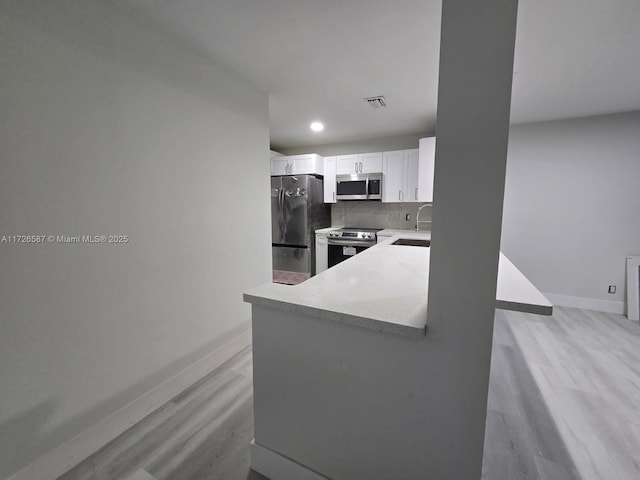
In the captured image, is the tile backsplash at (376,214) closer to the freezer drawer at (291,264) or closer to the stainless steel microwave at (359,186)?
the stainless steel microwave at (359,186)

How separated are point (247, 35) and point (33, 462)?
2.54 m

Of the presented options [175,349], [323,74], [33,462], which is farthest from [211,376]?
[323,74]

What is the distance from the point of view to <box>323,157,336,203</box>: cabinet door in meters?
4.35

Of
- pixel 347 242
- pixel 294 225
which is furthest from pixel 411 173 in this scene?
pixel 294 225

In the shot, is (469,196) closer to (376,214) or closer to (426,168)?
(426,168)

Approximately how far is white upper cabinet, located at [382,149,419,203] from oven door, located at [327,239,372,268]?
0.83 metres

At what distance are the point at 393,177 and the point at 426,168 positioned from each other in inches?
21.4

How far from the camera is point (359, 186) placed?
13.6 ft

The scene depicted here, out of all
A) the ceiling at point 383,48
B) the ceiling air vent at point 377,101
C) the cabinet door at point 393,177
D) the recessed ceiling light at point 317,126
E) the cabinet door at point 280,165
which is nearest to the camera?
the ceiling at point 383,48

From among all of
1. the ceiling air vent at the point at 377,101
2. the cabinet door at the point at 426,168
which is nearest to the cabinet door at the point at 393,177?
the cabinet door at the point at 426,168

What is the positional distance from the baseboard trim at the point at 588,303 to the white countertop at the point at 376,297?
2839 millimetres

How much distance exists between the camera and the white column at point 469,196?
720 millimetres

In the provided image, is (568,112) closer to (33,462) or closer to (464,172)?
(464,172)
